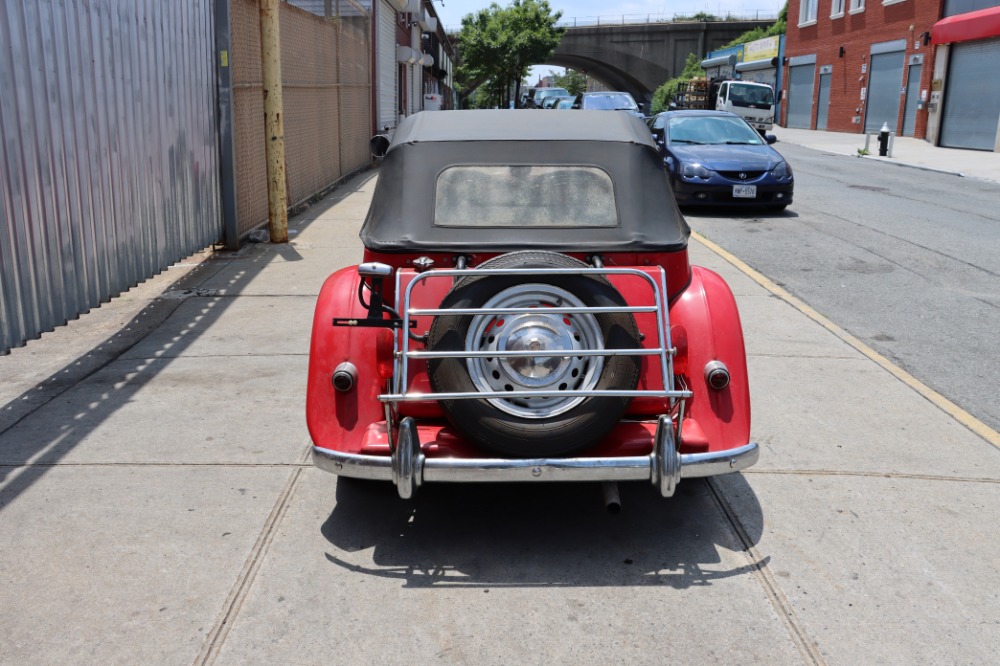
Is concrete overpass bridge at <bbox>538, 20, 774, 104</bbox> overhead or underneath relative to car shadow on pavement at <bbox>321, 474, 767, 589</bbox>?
overhead

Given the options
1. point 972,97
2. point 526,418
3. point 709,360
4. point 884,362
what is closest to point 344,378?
point 526,418

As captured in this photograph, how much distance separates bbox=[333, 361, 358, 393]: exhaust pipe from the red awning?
29.7m

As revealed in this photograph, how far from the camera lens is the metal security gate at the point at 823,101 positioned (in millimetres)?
43081

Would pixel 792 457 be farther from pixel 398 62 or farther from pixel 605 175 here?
pixel 398 62

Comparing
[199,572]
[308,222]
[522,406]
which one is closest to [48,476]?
[199,572]

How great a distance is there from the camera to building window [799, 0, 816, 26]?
44781 mm

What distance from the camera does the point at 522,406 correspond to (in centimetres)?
361

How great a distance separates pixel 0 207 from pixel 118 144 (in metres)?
1.84

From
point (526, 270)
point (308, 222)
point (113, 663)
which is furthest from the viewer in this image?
point (308, 222)

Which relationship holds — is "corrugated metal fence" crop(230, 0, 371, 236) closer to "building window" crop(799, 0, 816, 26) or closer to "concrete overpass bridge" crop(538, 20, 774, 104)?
"building window" crop(799, 0, 816, 26)

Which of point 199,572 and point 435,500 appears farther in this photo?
point 435,500

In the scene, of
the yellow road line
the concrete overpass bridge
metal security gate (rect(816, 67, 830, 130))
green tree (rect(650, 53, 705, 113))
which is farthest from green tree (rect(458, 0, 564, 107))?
the yellow road line

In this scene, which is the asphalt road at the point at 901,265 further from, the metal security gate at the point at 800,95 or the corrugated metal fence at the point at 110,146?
the metal security gate at the point at 800,95

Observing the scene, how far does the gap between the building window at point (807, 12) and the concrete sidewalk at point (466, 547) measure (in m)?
43.7
